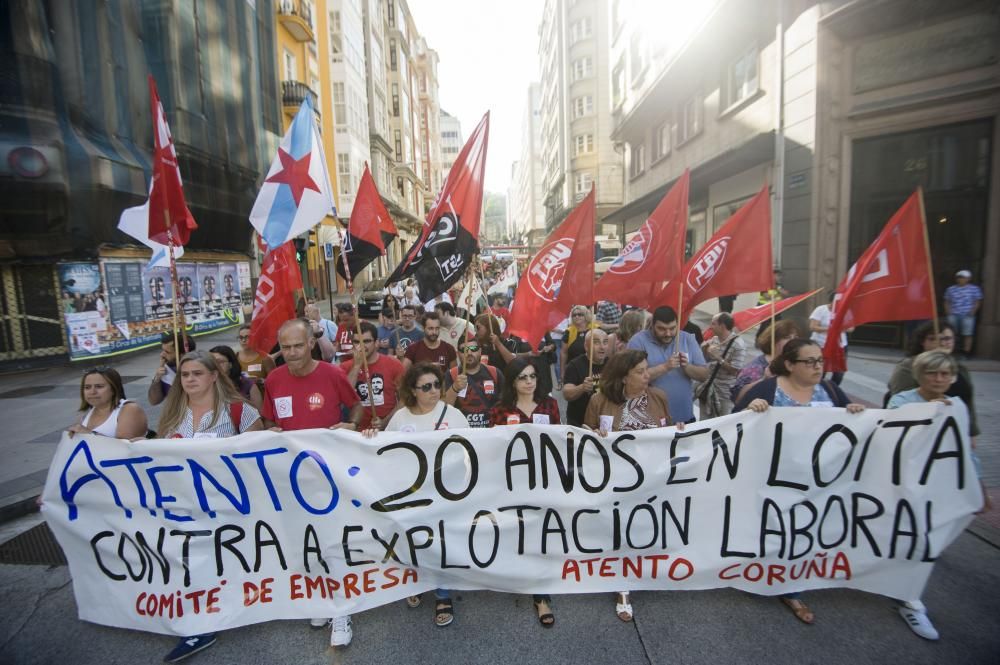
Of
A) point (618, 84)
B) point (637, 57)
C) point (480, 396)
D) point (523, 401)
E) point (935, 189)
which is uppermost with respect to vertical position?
point (618, 84)

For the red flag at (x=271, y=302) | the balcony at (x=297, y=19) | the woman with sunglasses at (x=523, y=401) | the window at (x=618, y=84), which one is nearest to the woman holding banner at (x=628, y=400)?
the woman with sunglasses at (x=523, y=401)

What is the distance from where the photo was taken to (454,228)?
4.32 m

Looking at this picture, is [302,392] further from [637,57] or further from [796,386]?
[637,57]

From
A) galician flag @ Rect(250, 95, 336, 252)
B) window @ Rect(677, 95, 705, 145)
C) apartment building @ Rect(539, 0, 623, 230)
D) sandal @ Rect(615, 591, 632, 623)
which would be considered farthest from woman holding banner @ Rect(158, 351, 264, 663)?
apartment building @ Rect(539, 0, 623, 230)

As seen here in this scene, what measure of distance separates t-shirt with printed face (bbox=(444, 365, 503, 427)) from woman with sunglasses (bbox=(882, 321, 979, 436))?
3.07 metres

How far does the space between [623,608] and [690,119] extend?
18.7 m

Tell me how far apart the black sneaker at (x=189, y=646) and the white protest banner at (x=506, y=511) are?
14 centimetres

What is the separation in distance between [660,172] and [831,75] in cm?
1056

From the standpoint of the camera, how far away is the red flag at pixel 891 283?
3.79m

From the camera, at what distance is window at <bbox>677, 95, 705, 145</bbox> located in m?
17.0

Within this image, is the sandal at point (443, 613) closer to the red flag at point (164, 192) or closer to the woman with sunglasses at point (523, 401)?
the woman with sunglasses at point (523, 401)

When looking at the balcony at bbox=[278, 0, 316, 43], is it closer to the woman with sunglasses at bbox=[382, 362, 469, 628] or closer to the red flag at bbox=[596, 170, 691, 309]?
the red flag at bbox=[596, 170, 691, 309]

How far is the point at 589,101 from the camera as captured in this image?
140 ft

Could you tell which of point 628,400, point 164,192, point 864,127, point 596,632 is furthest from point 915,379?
point 864,127
